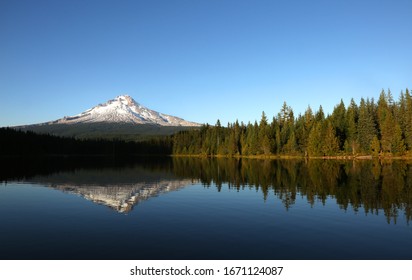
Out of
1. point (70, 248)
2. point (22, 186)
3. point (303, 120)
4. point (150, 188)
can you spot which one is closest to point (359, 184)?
point (150, 188)

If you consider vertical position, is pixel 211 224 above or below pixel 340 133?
below

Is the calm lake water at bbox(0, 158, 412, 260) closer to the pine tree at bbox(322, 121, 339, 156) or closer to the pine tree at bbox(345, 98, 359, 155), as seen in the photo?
the pine tree at bbox(322, 121, 339, 156)

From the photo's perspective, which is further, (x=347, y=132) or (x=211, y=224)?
(x=347, y=132)

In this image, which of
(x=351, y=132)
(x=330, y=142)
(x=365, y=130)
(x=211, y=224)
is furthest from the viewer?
(x=351, y=132)

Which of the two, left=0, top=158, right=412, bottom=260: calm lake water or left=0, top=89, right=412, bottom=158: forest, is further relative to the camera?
left=0, top=89, right=412, bottom=158: forest

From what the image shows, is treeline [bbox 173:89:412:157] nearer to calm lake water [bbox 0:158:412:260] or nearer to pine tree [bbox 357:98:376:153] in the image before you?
pine tree [bbox 357:98:376:153]

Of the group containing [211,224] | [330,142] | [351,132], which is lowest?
[211,224]

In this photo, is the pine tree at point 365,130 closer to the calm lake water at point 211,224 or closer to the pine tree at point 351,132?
the pine tree at point 351,132

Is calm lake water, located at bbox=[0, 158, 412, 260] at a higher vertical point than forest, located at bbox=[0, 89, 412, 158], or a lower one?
lower

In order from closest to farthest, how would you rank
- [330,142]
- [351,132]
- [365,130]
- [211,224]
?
1. [211,224]
2. [365,130]
3. [330,142]
4. [351,132]

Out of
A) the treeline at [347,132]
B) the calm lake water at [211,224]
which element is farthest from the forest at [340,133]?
the calm lake water at [211,224]

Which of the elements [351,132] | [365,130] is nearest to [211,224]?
[365,130]

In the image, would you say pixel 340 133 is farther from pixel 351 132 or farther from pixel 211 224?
pixel 211 224

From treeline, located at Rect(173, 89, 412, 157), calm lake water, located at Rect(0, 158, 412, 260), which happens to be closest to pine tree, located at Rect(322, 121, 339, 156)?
treeline, located at Rect(173, 89, 412, 157)
